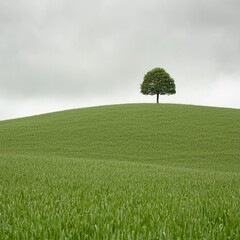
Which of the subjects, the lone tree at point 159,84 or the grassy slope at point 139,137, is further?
the lone tree at point 159,84

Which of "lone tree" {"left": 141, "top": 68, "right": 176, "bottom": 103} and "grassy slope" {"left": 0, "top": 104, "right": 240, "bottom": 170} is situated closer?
"grassy slope" {"left": 0, "top": 104, "right": 240, "bottom": 170}

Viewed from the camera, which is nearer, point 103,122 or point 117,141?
point 117,141

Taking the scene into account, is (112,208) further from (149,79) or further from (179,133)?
(149,79)

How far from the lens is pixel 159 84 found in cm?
7206

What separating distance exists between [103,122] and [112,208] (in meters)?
36.2

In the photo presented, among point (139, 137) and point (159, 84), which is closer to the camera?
point (139, 137)

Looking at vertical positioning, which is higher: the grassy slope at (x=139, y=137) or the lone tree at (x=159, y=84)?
the lone tree at (x=159, y=84)

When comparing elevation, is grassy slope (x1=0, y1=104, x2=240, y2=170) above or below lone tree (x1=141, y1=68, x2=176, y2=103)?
below

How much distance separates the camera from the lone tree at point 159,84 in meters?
71.9

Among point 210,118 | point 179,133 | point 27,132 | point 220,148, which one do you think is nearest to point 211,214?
point 220,148

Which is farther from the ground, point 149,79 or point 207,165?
point 149,79

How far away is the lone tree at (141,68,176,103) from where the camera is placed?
7194 cm

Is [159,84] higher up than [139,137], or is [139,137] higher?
[159,84]

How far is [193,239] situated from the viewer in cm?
282
